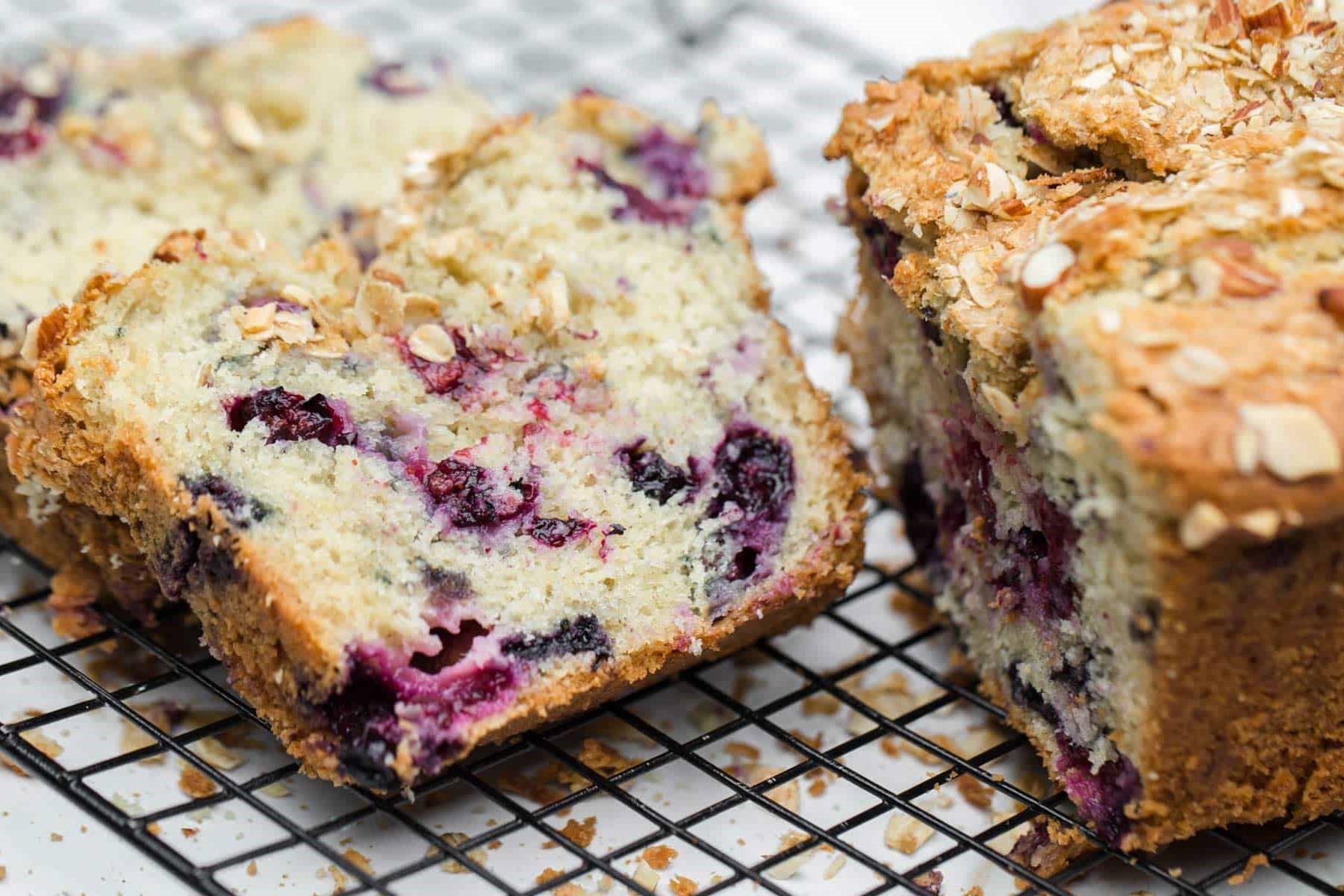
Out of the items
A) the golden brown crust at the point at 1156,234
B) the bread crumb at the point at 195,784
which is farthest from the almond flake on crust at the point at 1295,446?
the bread crumb at the point at 195,784

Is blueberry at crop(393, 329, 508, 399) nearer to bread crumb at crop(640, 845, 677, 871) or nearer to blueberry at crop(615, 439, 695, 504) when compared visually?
blueberry at crop(615, 439, 695, 504)

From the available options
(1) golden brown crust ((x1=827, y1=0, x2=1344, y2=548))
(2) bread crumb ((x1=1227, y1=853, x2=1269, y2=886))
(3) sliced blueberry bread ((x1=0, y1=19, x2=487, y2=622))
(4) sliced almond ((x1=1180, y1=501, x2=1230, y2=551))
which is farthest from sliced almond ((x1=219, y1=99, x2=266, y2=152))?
A: (2) bread crumb ((x1=1227, y1=853, x2=1269, y2=886))

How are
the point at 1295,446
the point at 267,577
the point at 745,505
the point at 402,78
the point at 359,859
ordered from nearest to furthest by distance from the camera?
the point at 1295,446
the point at 267,577
the point at 359,859
the point at 745,505
the point at 402,78

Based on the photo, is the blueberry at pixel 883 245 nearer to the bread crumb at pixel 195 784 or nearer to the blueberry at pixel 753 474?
the blueberry at pixel 753 474

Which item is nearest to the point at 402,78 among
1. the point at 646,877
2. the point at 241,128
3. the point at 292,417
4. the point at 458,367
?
the point at 241,128

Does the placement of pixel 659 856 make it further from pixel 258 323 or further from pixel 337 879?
pixel 258 323

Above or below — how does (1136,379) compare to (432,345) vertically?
above
